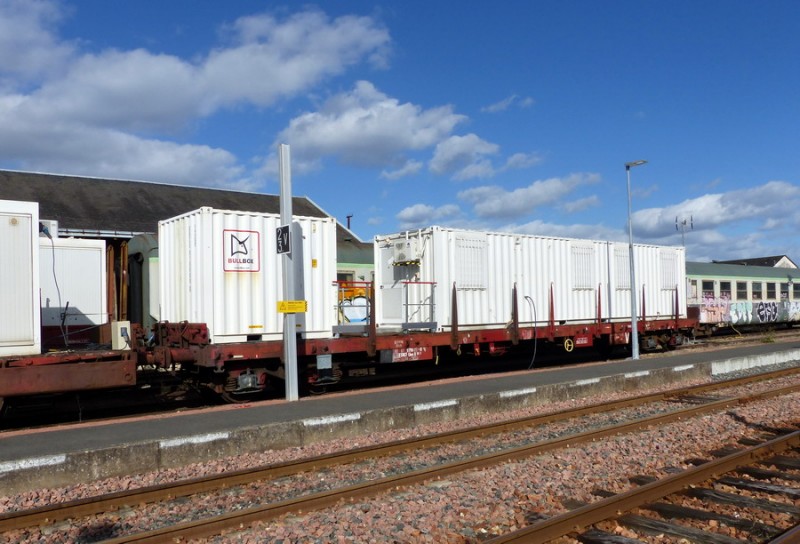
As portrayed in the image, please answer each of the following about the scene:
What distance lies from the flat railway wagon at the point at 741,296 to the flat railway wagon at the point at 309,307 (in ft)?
47.1

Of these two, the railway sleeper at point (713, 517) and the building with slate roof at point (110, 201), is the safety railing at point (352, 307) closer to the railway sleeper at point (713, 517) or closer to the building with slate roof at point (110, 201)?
the railway sleeper at point (713, 517)

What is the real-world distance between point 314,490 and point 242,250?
643 cm


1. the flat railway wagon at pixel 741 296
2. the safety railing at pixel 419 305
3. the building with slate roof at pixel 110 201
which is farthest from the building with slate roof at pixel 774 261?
the safety railing at pixel 419 305

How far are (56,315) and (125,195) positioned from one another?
20.9m

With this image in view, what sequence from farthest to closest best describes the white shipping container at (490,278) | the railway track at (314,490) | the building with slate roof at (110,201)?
the building with slate roof at (110,201) < the white shipping container at (490,278) < the railway track at (314,490)

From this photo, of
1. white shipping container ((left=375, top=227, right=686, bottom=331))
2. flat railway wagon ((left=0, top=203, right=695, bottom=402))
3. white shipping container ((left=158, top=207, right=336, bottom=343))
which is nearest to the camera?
flat railway wagon ((left=0, top=203, right=695, bottom=402))

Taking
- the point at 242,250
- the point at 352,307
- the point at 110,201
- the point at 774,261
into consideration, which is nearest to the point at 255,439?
the point at 242,250

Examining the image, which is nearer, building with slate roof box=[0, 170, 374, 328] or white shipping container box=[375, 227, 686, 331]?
white shipping container box=[375, 227, 686, 331]

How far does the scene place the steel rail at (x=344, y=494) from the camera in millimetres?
5211

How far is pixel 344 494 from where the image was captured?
6242 mm

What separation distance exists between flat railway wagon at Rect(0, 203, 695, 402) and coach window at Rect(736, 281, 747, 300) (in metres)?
20.2

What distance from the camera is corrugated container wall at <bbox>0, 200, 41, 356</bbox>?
9.72 meters

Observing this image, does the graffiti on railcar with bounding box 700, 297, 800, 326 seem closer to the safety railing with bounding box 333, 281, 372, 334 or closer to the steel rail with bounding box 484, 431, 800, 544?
the safety railing with bounding box 333, 281, 372, 334

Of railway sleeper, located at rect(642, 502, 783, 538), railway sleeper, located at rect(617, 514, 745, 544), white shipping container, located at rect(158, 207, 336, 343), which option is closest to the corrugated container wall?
white shipping container, located at rect(158, 207, 336, 343)
